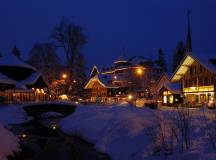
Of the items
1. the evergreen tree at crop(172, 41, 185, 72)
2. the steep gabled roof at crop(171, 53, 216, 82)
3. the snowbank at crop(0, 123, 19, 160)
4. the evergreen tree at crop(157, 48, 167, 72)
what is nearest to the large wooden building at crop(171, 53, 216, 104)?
the steep gabled roof at crop(171, 53, 216, 82)

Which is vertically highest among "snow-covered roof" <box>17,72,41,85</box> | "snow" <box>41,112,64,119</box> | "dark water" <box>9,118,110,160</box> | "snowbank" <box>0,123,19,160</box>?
"snow-covered roof" <box>17,72,41,85</box>

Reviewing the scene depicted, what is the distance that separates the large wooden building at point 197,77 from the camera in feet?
192

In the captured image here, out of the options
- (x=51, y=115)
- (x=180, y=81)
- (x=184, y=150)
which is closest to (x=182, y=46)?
(x=180, y=81)

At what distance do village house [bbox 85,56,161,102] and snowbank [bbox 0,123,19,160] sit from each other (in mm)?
68213

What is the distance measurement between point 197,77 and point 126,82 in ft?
84.5

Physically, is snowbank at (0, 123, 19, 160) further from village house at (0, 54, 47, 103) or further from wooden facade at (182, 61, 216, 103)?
village house at (0, 54, 47, 103)

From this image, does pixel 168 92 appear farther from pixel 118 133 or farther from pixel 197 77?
Result: pixel 118 133

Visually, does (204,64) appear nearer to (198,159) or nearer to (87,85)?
(87,85)

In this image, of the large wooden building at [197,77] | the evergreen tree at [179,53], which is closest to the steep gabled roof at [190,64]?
the large wooden building at [197,77]

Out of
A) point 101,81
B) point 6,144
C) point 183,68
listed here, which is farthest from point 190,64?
point 6,144

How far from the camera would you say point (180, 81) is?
2660 inches

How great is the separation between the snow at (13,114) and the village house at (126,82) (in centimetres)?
2818

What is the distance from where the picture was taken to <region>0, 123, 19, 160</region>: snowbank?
8.33m

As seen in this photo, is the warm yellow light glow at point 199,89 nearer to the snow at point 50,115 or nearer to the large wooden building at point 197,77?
the large wooden building at point 197,77
